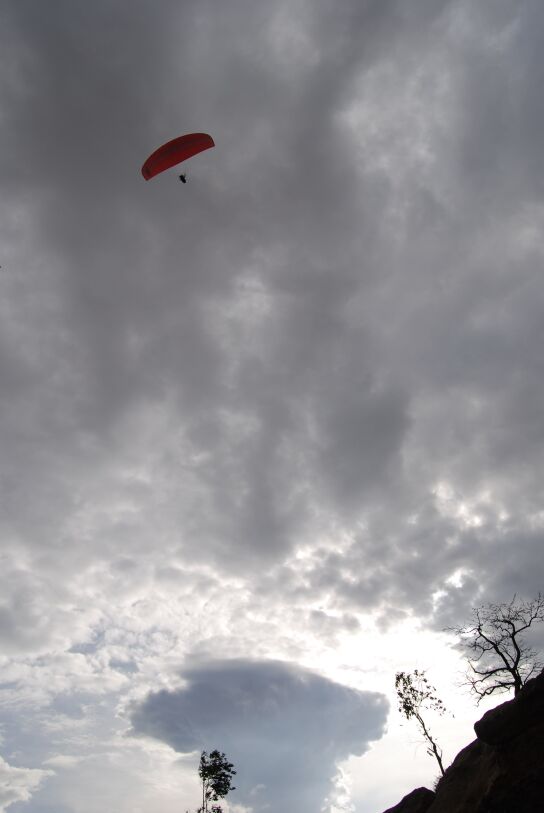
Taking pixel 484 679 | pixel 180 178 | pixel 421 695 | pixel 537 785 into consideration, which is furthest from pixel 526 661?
pixel 180 178

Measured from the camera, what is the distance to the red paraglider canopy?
35500mm

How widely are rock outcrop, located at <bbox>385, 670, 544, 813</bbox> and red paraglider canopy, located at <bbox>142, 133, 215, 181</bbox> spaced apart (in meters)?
39.2

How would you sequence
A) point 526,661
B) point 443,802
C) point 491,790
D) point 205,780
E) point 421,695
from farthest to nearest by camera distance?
point 205,780, point 421,695, point 526,661, point 443,802, point 491,790

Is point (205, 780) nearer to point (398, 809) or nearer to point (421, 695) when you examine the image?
point (421, 695)

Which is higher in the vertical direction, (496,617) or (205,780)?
(496,617)

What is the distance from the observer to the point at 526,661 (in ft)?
116

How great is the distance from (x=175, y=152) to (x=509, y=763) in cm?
4278

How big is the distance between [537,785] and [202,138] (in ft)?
146

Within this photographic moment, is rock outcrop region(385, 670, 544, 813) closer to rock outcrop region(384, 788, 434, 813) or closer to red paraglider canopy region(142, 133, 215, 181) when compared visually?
rock outcrop region(384, 788, 434, 813)

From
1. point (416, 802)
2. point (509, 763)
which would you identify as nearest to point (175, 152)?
point (509, 763)

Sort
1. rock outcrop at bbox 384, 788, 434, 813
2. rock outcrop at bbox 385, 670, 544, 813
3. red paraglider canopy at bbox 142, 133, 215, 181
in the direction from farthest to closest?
red paraglider canopy at bbox 142, 133, 215, 181
rock outcrop at bbox 384, 788, 434, 813
rock outcrop at bbox 385, 670, 544, 813

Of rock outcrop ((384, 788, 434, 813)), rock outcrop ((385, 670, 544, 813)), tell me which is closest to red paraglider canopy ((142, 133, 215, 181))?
rock outcrop ((385, 670, 544, 813))

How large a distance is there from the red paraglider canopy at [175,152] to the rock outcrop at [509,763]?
3915 centimetres

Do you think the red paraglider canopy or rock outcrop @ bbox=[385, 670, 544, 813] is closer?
rock outcrop @ bbox=[385, 670, 544, 813]
